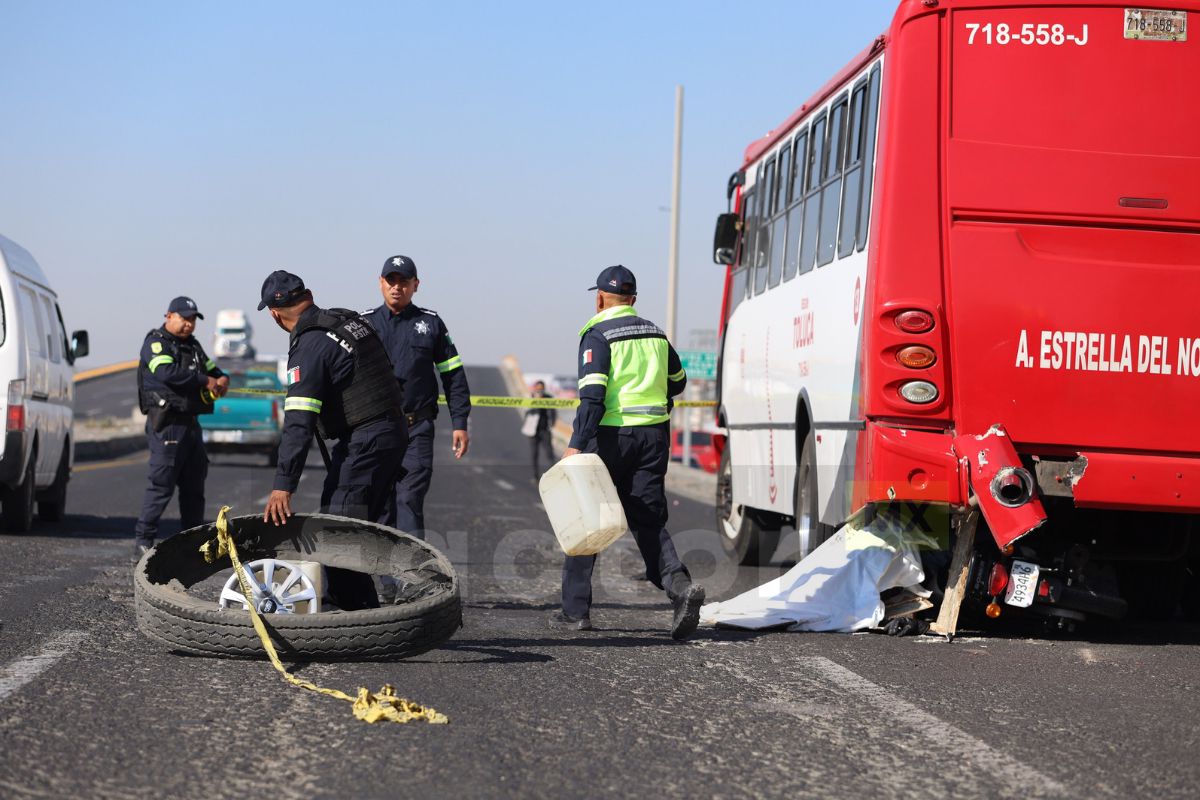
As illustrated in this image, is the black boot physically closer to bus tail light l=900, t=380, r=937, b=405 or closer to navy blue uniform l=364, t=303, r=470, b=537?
bus tail light l=900, t=380, r=937, b=405


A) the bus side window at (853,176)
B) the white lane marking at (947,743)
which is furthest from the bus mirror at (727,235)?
the white lane marking at (947,743)

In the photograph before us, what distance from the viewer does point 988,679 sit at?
270 inches

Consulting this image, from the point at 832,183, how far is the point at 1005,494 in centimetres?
305

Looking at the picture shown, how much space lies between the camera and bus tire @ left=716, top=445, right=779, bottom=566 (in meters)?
13.0

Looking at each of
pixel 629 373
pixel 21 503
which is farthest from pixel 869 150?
pixel 21 503

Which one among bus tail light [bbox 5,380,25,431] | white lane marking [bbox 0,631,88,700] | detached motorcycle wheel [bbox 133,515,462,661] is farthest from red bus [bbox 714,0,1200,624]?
bus tail light [bbox 5,380,25,431]

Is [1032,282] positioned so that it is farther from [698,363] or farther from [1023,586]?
[698,363]

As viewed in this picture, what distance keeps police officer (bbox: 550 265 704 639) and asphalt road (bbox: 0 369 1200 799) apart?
1.13 ft

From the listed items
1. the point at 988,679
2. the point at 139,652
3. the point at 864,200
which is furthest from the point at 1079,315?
the point at 139,652

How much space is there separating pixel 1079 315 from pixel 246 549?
13.9ft

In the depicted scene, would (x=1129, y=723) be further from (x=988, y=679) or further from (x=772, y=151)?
(x=772, y=151)

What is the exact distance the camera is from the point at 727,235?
1433 cm

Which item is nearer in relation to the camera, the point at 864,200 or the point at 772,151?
the point at 864,200

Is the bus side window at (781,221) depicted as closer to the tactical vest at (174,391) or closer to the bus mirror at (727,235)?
the bus mirror at (727,235)
